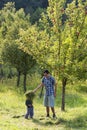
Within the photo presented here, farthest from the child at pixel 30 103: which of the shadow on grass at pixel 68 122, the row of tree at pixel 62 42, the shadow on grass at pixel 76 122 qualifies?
the row of tree at pixel 62 42

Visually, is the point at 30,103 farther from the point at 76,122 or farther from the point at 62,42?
the point at 62,42

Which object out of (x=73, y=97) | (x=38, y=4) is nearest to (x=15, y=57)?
(x=73, y=97)

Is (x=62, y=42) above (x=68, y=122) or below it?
above

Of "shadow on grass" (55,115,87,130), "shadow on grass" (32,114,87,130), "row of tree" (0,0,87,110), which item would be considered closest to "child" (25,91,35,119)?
"shadow on grass" (32,114,87,130)

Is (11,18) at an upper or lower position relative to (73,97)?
upper

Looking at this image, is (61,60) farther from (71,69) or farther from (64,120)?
(64,120)

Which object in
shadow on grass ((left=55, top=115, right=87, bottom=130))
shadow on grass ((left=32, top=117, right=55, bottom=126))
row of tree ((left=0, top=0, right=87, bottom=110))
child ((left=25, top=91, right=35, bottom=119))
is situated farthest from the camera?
row of tree ((left=0, top=0, right=87, bottom=110))

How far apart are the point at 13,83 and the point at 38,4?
235 feet

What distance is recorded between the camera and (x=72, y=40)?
54.6ft

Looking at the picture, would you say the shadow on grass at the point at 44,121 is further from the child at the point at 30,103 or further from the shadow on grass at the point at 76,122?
the child at the point at 30,103

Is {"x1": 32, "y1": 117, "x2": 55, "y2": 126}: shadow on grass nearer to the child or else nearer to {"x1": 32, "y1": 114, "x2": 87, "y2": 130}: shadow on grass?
{"x1": 32, "y1": 114, "x2": 87, "y2": 130}: shadow on grass

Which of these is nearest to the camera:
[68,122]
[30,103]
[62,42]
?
[68,122]

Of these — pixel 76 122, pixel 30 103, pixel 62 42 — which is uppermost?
pixel 62 42

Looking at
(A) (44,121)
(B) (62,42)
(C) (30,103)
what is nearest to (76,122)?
(A) (44,121)
